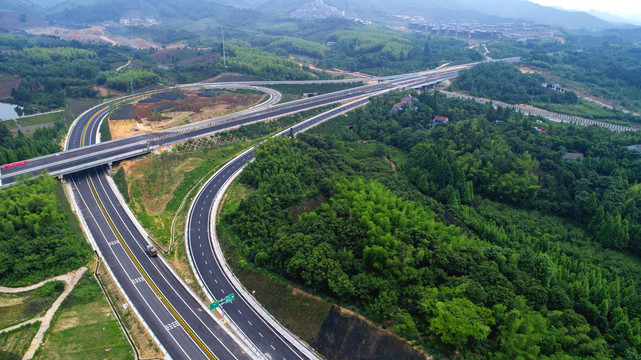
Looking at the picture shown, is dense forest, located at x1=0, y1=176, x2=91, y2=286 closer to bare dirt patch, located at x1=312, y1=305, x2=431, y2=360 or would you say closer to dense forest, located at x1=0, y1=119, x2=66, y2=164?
dense forest, located at x1=0, y1=119, x2=66, y2=164

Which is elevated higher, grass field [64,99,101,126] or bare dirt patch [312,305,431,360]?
grass field [64,99,101,126]

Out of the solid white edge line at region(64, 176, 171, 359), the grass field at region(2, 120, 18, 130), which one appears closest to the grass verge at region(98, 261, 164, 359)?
the solid white edge line at region(64, 176, 171, 359)

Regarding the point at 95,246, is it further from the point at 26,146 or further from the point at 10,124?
the point at 10,124

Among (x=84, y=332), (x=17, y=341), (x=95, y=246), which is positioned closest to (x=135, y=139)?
(x=95, y=246)

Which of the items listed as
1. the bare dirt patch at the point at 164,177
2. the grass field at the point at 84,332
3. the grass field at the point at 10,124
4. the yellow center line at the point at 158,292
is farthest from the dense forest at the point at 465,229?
the grass field at the point at 10,124

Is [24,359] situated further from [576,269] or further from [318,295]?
[576,269]

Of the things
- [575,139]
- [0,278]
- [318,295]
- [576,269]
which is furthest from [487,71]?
[0,278]
